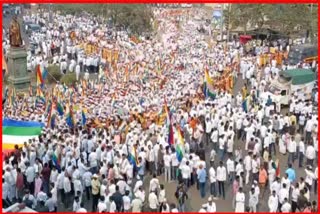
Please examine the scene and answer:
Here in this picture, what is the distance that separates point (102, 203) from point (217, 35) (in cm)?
2914

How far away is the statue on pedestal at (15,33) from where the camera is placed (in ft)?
67.7

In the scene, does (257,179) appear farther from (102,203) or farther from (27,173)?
(27,173)

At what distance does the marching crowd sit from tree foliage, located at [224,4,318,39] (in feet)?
40.5

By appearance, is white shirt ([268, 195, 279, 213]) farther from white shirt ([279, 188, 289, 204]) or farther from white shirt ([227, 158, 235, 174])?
white shirt ([227, 158, 235, 174])

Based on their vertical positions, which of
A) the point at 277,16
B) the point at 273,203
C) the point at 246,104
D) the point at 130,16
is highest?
the point at 277,16

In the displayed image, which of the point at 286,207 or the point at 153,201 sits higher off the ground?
the point at 286,207

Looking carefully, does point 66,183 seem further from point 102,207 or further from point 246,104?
point 246,104

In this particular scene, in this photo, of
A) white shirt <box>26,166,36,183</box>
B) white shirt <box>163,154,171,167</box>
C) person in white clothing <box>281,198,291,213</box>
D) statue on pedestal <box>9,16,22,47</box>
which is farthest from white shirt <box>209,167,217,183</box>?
statue on pedestal <box>9,16,22,47</box>

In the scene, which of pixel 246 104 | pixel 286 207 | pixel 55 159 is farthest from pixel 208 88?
pixel 286 207

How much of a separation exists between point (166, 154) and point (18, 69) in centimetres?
986

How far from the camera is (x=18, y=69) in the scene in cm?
2148

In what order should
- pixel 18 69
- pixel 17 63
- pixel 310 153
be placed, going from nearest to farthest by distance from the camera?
1. pixel 310 153
2. pixel 17 63
3. pixel 18 69

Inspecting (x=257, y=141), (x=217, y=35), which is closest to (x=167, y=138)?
(x=257, y=141)

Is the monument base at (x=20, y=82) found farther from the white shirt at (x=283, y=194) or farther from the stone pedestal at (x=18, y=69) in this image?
the white shirt at (x=283, y=194)
